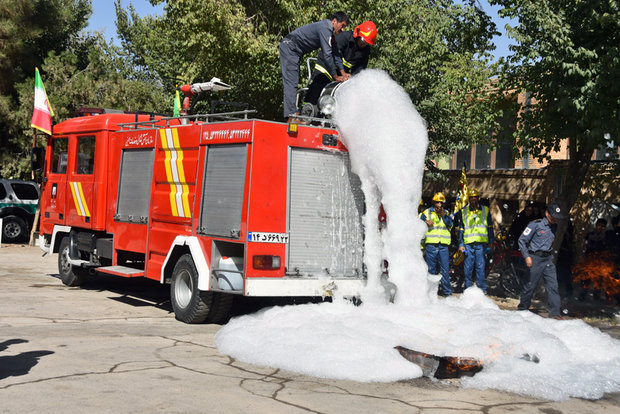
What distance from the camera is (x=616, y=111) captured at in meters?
10.2

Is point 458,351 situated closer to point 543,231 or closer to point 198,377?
point 198,377

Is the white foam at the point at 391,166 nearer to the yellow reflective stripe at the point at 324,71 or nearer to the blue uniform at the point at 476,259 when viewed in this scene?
the yellow reflective stripe at the point at 324,71

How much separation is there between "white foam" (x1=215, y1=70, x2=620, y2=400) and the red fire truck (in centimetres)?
31

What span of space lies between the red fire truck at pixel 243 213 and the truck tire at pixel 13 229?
14.5m

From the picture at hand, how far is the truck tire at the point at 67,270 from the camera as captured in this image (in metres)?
12.4

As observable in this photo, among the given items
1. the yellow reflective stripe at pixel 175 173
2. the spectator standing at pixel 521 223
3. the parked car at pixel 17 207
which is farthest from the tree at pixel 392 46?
the parked car at pixel 17 207

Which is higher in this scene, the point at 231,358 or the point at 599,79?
the point at 599,79

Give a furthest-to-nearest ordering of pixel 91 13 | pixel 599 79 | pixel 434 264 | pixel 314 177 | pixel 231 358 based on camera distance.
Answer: pixel 91 13 → pixel 434 264 → pixel 599 79 → pixel 314 177 → pixel 231 358

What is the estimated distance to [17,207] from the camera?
2342cm

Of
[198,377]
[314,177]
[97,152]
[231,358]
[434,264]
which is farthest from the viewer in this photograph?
[434,264]

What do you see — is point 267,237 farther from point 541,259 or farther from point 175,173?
point 541,259

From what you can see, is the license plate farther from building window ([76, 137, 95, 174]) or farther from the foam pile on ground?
building window ([76, 137, 95, 174])

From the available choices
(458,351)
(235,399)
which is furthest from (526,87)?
(235,399)

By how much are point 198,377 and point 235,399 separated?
2.51 feet
